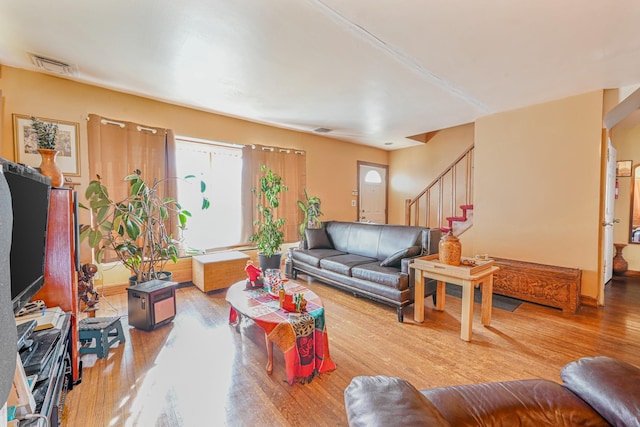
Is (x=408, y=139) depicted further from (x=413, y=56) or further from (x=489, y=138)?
(x=413, y=56)

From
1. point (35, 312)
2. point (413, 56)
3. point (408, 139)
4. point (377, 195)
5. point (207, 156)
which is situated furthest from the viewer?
point (377, 195)

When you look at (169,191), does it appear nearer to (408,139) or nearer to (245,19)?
(245,19)

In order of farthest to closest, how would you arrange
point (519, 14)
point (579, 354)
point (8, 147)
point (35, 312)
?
point (8, 147) → point (579, 354) → point (519, 14) → point (35, 312)

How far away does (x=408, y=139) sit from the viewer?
19.0ft

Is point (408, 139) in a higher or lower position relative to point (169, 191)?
higher

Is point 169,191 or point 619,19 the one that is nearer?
point 619,19

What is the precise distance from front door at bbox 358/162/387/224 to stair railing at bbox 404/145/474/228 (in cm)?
106

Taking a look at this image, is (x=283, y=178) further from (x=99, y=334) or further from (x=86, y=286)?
(x=99, y=334)

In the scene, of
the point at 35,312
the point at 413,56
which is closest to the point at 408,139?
the point at 413,56

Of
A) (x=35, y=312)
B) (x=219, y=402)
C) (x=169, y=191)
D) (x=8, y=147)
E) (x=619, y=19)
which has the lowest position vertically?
(x=219, y=402)

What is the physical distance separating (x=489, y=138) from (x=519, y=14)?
95.0 inches

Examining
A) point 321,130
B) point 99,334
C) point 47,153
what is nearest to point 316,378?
point 99,334

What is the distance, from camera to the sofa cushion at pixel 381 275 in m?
2.84

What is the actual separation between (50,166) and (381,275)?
116 inches
